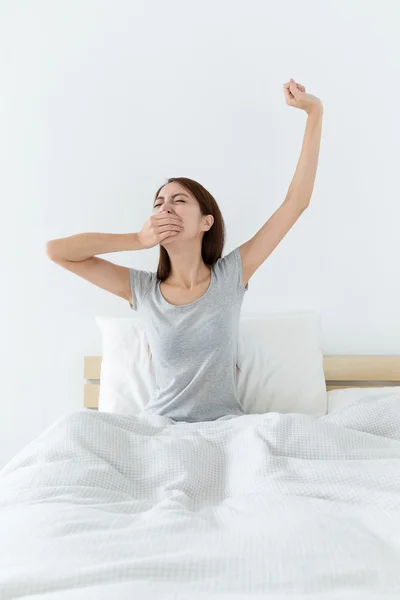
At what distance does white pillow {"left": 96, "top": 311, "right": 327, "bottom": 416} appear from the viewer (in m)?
2.08

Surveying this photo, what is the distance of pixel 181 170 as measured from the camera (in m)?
2.46

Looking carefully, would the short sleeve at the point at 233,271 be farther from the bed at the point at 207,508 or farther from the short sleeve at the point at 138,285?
the bed at the point at 207,508

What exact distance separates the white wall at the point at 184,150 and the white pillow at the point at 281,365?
0.85 feet

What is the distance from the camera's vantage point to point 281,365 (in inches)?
83.1

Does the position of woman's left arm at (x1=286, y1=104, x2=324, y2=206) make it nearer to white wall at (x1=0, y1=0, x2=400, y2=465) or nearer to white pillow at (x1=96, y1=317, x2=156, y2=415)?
white wall at (x1=0, y1=0, x2=400, y2=465)

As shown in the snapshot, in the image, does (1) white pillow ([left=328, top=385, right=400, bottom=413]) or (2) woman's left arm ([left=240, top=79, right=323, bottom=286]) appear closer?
(2) woman's left arm ([left=240, top=79, right=323, bottom=286])

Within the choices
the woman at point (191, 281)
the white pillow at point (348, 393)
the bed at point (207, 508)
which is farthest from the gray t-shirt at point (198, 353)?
the white pillow at point (348, 393)

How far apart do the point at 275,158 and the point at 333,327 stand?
26.2 inches

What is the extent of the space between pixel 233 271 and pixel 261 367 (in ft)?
1.17

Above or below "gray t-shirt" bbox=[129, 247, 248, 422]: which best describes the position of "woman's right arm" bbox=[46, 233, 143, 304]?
above

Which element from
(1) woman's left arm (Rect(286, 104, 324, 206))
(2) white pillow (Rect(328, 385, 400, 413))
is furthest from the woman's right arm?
(2) white pillow (Rect(328, 385, 400, 413))

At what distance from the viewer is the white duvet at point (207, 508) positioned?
2.64 ft

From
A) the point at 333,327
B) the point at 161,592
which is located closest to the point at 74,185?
the point at 333,327

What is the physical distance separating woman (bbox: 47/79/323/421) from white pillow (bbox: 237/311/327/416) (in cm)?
17
